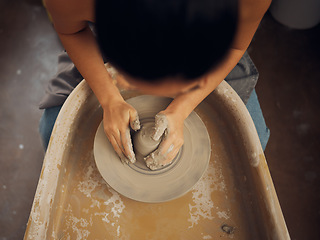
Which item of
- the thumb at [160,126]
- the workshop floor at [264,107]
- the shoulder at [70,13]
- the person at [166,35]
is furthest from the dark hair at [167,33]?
the workshop floor at [264,107]

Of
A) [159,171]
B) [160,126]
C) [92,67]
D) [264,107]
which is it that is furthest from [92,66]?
[264,107]

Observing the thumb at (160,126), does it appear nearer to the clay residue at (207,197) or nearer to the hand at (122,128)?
the hand at (122,128)

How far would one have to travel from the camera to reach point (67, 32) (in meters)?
1.03

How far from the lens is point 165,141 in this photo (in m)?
0.98

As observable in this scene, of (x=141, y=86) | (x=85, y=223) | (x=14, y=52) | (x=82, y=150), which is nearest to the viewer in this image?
(x=141, y=86)

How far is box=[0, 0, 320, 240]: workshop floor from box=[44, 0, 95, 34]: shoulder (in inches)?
47.1

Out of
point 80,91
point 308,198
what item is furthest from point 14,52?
point 308,198

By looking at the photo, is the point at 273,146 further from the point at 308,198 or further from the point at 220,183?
the point at 220,183

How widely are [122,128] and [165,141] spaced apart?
0.16 m

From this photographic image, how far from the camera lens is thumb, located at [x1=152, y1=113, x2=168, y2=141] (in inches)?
38.5

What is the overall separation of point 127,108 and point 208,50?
52 centimetres

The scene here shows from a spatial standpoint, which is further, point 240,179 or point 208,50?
point 240,179

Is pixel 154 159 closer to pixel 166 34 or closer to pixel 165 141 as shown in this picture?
pixel 165 141

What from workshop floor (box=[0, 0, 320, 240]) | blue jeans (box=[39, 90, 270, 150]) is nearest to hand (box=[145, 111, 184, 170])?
blue jeans (box=[39, 90, 270, 150])
